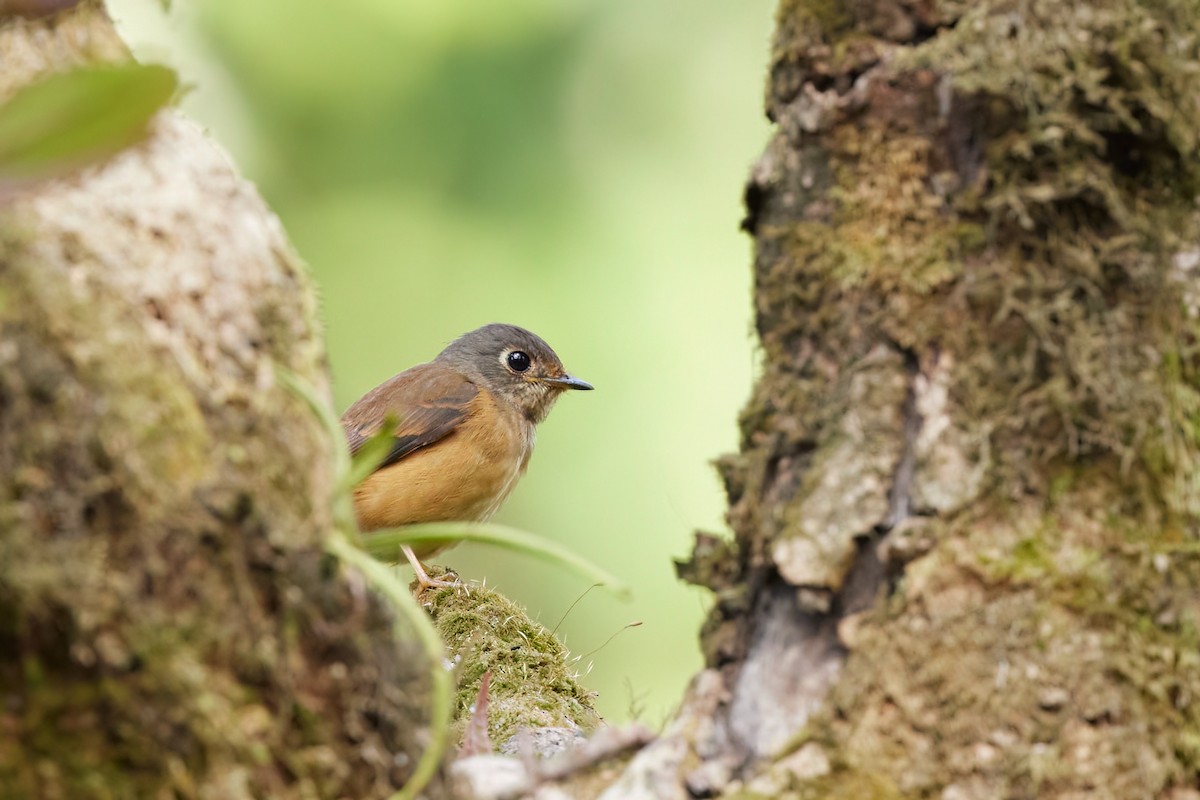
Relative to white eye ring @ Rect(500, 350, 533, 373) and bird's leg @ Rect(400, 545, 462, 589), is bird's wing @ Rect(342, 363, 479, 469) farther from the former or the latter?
bird's leg @ Rect(400, 545, 462, 589)

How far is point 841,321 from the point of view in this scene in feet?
6.73

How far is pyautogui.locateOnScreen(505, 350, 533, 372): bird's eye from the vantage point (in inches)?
296

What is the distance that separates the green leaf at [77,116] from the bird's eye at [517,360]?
6.18 metres

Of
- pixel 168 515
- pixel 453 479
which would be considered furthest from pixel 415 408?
Answer: pixel 168 515

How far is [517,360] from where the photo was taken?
7.54 metres

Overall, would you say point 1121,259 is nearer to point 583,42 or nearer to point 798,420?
point 798,420

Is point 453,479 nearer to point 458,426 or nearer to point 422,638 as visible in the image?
point 458,426

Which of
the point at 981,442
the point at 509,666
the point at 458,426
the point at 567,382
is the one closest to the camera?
the point at 981,442

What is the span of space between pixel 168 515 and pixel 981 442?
3.78ft

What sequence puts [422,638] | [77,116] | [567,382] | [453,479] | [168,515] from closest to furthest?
[77,116], [168,515], [422,638], [453,479], [567,382]

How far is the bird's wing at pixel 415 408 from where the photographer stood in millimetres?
6582

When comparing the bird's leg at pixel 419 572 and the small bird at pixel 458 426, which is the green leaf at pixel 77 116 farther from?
the bird's leg at pixel 419 572

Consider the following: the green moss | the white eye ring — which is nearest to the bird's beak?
the white eye ring

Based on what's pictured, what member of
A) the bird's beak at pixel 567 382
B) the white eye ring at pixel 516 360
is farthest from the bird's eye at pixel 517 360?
the bird's beak at pixel 567 382
